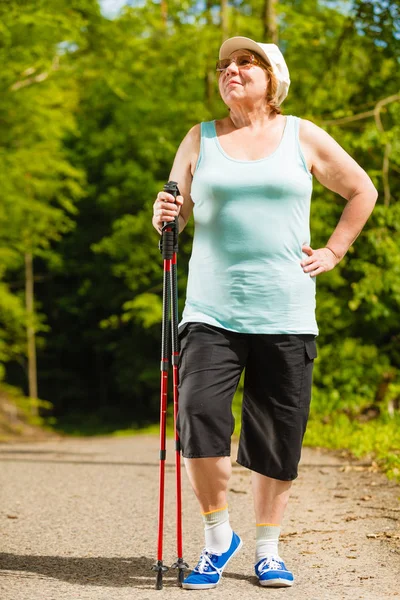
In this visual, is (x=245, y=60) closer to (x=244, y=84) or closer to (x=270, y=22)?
(x=244, y=84)

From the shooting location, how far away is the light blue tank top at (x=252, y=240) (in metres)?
3.82

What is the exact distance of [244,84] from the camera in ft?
13.0

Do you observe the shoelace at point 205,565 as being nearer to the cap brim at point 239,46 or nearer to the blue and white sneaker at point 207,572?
the blue and white sneaker at point 207,572

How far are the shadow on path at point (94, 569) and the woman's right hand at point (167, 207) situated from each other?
1.52 metres

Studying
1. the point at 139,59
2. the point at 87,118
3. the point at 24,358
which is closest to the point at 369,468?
the point at 139,59

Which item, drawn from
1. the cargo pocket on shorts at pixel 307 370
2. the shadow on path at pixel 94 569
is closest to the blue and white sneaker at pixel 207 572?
the shadow on path at pixel 94 569

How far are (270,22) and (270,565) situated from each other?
41.3 ft

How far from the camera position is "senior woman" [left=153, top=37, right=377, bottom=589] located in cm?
383

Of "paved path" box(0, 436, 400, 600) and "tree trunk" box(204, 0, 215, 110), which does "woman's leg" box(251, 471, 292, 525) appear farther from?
"tree trunk" box(204, 0, 215, 110)

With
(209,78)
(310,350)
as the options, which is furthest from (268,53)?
(209,78)

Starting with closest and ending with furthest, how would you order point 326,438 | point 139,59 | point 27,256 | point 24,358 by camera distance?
point 326,438 < point 139,59 < point 27,256 < point 24,358

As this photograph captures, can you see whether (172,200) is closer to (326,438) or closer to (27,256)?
(326,438)

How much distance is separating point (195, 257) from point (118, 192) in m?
28.2

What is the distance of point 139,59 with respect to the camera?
22.6 meters
